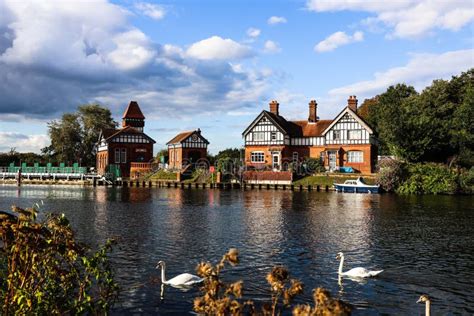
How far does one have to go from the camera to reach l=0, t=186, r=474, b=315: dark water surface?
13.9m

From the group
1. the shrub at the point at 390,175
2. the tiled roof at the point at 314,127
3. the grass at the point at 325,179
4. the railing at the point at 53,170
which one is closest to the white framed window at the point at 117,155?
the railing at the point at 53,170

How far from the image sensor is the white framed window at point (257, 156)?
243 feet

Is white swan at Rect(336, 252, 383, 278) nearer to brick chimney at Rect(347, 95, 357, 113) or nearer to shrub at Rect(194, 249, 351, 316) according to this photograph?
shrub at Rect(194, 249, 351, 316)

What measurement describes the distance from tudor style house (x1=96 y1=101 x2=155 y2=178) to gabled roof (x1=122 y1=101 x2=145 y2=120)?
8.57 ft

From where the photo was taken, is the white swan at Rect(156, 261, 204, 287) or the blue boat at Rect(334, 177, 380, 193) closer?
the white swan at Rect(156, 261, 204, 287)

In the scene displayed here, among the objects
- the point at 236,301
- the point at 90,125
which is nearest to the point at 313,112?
the point at 90,125

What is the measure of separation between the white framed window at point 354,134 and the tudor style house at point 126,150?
34454 mm

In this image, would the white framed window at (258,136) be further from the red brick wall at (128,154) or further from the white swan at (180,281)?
the white swan at (180,281)

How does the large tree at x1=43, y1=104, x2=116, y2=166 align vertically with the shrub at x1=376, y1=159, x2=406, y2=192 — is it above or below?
above

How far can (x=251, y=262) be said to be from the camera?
1800 centimetres

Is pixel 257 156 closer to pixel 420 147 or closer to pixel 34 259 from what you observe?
pixel 420 147

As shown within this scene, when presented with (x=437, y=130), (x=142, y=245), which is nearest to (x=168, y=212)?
(x=142, y=245)

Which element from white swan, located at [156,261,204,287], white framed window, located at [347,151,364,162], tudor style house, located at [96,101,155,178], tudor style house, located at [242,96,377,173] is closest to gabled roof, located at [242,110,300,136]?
tudor style house, located at [242,96,377,173]

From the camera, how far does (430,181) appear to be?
187 ft
